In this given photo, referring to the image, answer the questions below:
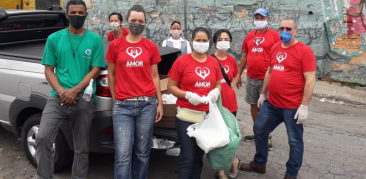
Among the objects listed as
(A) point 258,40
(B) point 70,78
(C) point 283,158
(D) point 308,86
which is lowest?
(C) point 283,158

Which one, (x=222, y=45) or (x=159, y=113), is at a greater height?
(x=222, y=45)

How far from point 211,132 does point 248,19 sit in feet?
24.1

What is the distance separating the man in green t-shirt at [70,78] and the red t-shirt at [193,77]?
76 centimetres

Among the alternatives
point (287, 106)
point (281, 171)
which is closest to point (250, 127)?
point (281, 171)

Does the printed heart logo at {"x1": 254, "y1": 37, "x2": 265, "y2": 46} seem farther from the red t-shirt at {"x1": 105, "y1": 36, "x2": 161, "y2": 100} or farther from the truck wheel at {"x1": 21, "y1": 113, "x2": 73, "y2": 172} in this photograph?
the truck wheel at {"x1": 21, "y1": 113, "x2": 73, "y2": 172}

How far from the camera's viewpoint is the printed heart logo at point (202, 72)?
346 cm

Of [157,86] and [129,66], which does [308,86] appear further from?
[129,66]

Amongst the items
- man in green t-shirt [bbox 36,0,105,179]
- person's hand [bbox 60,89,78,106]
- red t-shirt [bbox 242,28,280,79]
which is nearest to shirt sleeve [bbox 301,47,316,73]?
red t-shirt [bbox 242,28,280,79]

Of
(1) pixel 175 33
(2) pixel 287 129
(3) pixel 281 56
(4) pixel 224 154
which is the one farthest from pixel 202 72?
(1) pixel 175 33

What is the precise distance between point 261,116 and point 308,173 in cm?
96

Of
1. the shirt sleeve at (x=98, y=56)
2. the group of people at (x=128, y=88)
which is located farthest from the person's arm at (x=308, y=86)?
the shirt sleeve at (x=98, y=56)

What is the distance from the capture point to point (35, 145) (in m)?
4.10

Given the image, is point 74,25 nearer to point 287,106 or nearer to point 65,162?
point 65,162

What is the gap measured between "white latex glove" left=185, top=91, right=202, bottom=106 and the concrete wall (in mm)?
6944
